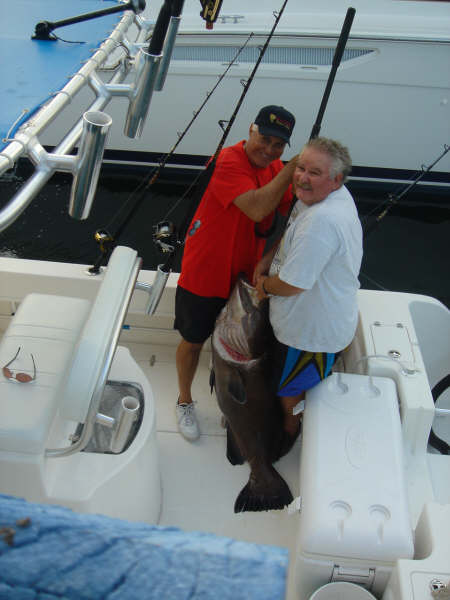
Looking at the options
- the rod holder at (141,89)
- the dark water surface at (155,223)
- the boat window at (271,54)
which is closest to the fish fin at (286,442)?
the rod holder at (141,89)

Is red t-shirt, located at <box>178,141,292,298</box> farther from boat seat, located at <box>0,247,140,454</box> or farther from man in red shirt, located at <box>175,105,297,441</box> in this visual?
boat seat, located at <box>0,247,140,454</box>

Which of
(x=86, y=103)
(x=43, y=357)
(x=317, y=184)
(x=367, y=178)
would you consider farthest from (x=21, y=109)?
(x=367, y=178)

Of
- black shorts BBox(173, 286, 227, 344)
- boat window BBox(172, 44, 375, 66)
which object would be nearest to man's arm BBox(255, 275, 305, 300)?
black shorts BBox(173, 286, 227, 344)

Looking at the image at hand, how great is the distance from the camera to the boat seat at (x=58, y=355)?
151 cm

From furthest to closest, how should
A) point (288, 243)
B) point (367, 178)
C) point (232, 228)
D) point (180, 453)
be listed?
point (367, 178), point (180, 453), point (232, 228), point (288, 243)

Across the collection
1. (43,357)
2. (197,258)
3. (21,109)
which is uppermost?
(197,258)

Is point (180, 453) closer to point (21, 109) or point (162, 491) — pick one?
point (162, 491)

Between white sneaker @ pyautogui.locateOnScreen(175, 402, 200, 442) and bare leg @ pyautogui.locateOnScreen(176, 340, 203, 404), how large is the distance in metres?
0.03

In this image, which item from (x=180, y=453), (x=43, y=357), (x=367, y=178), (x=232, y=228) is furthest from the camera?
(x=367, y=178)

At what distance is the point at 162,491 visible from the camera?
2445 millimetres

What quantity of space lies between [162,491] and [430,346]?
62.6 inches

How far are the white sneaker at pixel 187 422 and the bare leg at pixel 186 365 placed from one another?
3 cm

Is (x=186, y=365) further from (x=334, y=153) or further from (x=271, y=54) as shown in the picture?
(x=271, y=54)

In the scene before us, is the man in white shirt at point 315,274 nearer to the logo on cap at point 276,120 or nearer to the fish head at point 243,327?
the fish head at point 243,327
